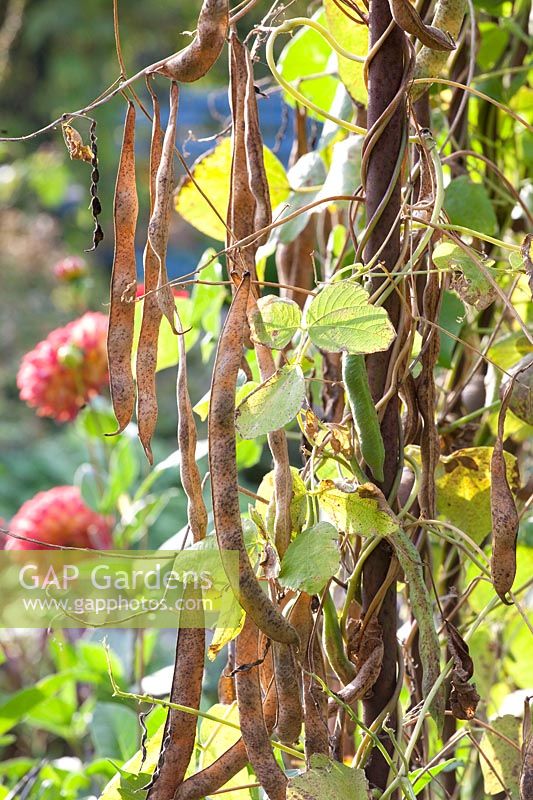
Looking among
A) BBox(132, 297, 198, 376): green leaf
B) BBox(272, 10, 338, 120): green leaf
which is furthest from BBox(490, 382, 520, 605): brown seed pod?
BBox(272, 10, 338, 120): green leaf

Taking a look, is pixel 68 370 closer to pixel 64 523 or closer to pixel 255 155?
pixel 64 523

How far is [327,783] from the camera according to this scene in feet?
1.21

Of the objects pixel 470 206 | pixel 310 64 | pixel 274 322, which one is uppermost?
pixel 310 64

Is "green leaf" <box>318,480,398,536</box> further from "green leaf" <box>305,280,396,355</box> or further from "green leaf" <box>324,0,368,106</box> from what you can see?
"green leaf" <box>324,0,368,106</box>

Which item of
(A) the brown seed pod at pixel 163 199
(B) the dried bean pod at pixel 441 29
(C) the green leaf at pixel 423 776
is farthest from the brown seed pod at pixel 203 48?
(C) the green leaf at pixel 423 776

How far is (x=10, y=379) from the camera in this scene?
446cm

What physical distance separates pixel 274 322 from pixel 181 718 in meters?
0.18

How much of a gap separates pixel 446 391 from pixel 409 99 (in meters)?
0.27

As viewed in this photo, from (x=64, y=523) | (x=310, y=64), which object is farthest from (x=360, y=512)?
(x=64, y=523)

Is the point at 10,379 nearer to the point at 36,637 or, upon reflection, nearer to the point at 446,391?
the point at 36,637

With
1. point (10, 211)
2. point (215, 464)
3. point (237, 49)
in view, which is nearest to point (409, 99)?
point (237, 49)

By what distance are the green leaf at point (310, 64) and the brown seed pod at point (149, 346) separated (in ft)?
0.99

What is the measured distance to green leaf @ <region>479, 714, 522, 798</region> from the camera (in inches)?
19.4

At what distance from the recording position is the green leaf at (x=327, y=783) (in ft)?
1.20
